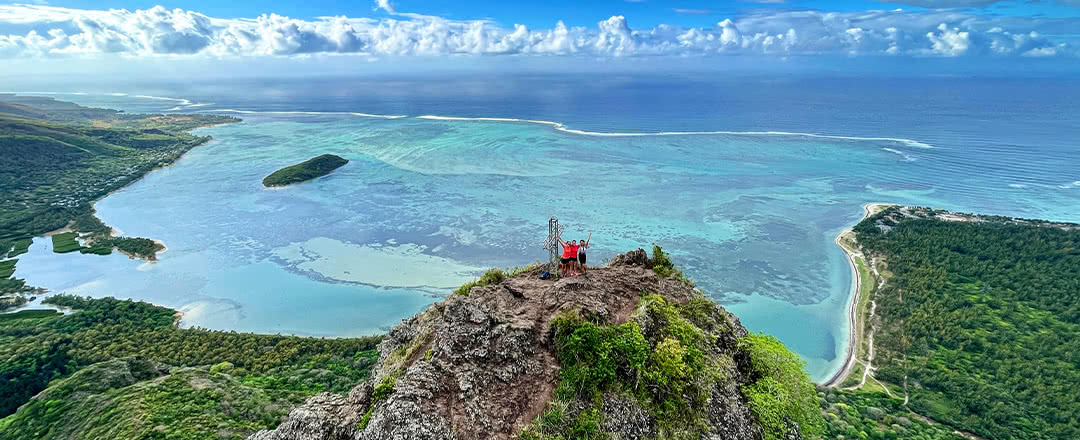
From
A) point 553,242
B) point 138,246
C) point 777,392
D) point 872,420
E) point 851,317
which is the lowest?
point 872,420

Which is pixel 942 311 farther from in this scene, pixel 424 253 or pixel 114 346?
pixel 114 346

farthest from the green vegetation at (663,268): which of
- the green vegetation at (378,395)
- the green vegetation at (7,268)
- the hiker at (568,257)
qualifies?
the green vegetation at (7,268)

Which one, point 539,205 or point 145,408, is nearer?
point 145,408

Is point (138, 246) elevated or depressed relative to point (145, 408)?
depressed

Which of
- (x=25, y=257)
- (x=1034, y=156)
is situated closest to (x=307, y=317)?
(x=25, y=257)

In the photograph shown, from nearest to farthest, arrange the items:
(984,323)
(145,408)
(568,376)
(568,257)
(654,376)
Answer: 1. (568,376)
2. (654,376)
3. (568,257)
4. (145,408)
5. (984,323)

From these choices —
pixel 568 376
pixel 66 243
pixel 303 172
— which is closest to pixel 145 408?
pixel 568 376

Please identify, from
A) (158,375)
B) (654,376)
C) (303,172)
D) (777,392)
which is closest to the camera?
(654,376)

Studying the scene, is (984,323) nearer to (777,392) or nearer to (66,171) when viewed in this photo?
(777,392)

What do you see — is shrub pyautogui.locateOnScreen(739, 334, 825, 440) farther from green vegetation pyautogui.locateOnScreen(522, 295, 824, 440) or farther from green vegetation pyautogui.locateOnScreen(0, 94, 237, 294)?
green vegetation pyautogui.locateOnScreen(0, 94, 237, 294)
